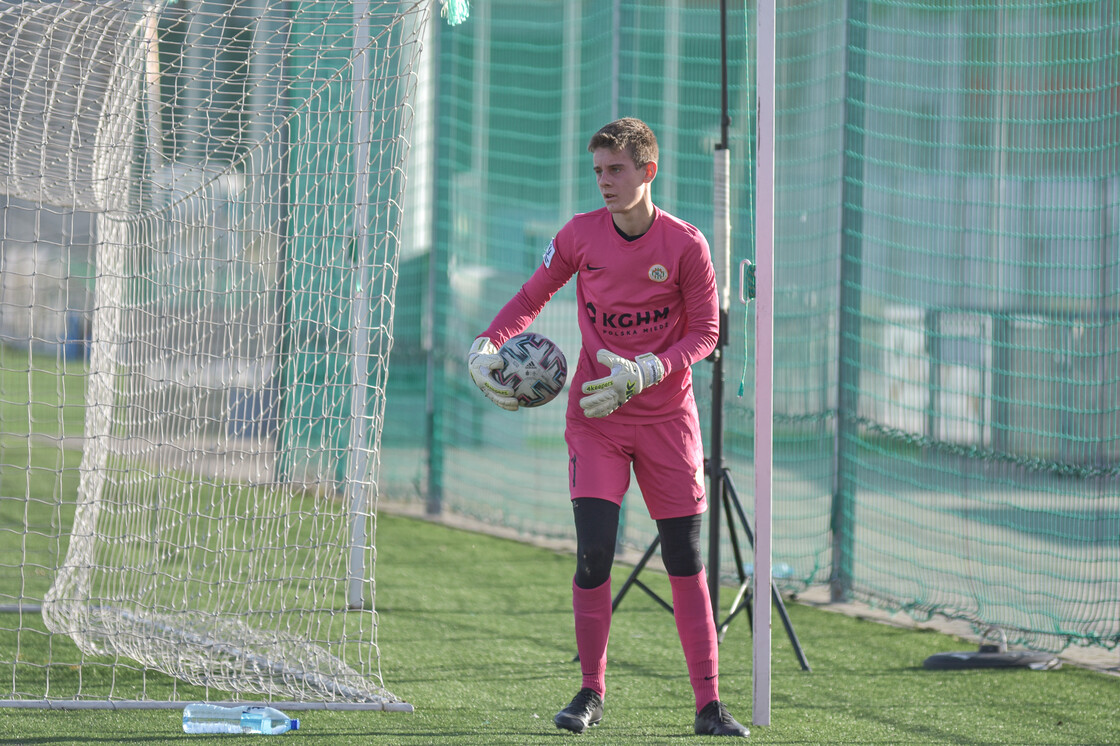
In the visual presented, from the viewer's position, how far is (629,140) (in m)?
3.22

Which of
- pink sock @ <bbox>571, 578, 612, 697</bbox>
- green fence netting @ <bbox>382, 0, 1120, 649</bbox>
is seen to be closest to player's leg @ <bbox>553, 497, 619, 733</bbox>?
pink sock @ <bbox>571, 578, 612, 697</bbox>

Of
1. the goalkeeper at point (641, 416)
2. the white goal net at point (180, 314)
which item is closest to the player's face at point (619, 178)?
the goalkeeper at point (641, 416)

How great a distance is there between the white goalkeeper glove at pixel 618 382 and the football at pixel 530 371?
243 millimetres

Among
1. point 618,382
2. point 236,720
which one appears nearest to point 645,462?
point 618,382

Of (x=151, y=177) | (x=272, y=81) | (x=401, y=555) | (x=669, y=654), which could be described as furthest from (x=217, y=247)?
(x=669, y=654)

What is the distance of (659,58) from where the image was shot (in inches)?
271

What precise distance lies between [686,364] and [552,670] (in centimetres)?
160

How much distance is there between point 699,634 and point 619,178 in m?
1.38

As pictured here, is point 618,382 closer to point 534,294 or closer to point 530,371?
point 530,371

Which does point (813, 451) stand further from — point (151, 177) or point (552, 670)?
point (151, 177)

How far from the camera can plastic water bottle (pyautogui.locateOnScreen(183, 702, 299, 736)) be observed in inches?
129

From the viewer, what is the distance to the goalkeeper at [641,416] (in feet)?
10.8

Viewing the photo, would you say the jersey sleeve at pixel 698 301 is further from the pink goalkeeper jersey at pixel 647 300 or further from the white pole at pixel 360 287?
the white pole at pixel 360 287

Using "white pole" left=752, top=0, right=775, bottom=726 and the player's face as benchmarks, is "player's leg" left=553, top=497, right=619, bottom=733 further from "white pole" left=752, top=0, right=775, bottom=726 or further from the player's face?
the player's face
